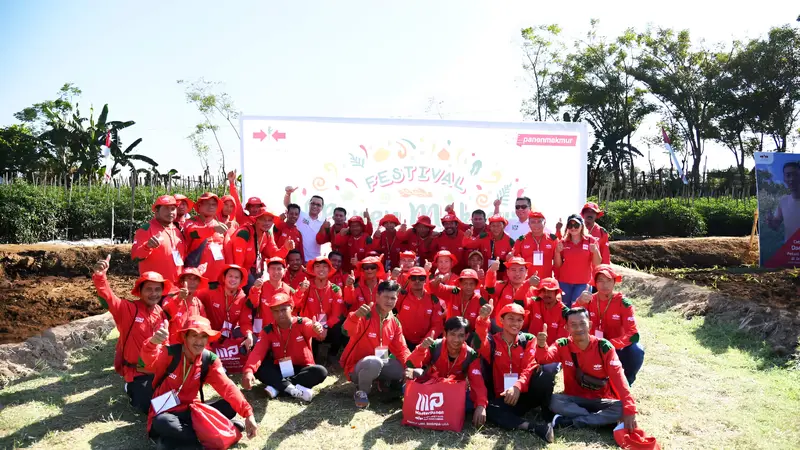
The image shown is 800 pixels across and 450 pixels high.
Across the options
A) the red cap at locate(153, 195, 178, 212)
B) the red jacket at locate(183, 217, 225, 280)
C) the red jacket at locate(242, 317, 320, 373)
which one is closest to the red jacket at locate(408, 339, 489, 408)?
the red jacket at locate(242, 317, 320, 373)

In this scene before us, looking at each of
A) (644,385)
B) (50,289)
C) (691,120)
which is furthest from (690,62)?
(50,289)

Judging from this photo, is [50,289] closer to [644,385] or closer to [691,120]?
[644,385]

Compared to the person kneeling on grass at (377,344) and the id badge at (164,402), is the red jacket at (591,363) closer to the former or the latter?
the person kneeling on grass at (377,344)

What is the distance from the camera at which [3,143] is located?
2992cm

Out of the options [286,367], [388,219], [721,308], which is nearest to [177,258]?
[286,367]

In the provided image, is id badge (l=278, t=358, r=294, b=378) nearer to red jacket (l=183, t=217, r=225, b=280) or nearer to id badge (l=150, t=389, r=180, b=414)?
id badge (l=150, t=389, r=180, b=414)

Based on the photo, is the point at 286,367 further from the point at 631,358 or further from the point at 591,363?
the point at 631,358

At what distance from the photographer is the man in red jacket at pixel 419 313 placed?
5.98 meters

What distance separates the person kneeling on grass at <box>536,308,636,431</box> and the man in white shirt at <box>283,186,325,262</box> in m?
3.53

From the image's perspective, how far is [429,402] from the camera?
4.52m

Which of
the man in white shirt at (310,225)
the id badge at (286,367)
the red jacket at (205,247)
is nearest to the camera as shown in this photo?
the id badge at (286,367)

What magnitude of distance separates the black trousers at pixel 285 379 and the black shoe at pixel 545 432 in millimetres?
1919

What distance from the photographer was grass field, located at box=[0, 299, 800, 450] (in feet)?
14.2

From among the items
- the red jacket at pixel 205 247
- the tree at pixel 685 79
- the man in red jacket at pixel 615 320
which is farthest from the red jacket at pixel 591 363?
the tree at pixel 685 79
